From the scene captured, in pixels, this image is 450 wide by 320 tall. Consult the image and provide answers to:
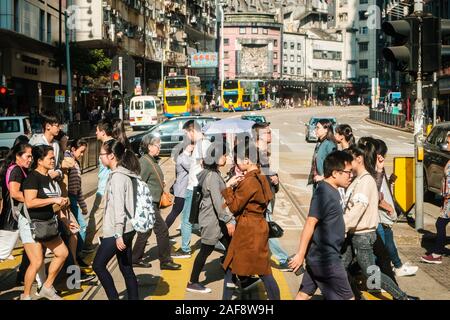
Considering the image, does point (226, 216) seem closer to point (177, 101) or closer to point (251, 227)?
point (251, 227)

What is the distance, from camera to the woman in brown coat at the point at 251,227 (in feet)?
20.3

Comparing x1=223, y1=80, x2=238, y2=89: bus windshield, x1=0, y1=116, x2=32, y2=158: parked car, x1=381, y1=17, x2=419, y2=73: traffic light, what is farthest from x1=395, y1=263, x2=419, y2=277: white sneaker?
x1=223, y1=80, x2=238, y2=89: bus windshield

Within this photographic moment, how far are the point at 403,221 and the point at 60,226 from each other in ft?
21.5

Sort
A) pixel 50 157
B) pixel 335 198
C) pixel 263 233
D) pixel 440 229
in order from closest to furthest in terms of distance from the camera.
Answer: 1. pixel 335 198
2. pixel 263 233
3. pixel 50 157
4. pixel 440 229

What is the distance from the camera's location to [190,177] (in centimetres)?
979

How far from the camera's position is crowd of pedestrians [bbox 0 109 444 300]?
5.81 metres

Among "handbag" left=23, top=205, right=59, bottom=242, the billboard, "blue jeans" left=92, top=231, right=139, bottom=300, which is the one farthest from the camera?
the billboard

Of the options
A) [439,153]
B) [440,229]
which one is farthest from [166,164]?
[440,229]

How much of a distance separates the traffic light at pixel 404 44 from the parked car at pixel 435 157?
166 inches

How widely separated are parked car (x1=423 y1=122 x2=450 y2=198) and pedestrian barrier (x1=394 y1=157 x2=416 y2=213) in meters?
2.33

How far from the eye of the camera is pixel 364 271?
664 cm

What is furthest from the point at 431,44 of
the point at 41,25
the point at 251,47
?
the point at 251,47

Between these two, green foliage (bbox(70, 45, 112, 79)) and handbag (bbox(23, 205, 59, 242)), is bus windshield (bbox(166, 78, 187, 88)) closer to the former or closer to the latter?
green foliage (bbox(70, 45, 112, 79))

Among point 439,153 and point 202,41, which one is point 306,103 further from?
point 439,153
